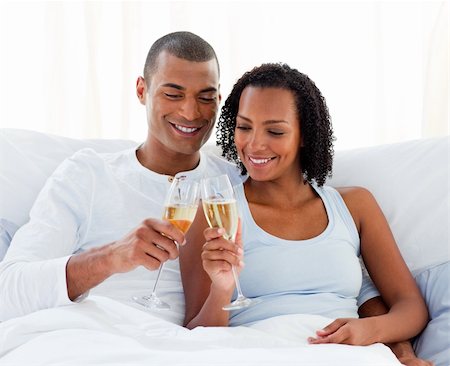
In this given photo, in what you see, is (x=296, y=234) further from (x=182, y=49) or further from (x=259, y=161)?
(x=182, y=49)

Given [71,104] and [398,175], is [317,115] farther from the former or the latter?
[71,104]

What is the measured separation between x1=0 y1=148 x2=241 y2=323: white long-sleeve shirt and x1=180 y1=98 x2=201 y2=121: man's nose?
163 millimetres

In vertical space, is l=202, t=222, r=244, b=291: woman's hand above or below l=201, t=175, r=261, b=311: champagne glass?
below

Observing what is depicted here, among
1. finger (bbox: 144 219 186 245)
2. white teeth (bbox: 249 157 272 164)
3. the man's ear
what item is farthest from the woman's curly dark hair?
finger (bbox: 144 219 186 245)

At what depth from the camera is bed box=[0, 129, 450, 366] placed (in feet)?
4.90

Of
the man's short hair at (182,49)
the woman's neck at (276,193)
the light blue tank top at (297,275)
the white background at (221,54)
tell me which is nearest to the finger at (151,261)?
the light blue tank top at (297,275)

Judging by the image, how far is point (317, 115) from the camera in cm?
213

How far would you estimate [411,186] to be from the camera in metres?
2.33

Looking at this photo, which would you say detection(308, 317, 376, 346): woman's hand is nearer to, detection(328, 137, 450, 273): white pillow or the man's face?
detection(328, 137, 450, 273): white pillow

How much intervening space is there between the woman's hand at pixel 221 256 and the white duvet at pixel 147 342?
12 centimetres

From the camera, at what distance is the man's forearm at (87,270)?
1.76 m

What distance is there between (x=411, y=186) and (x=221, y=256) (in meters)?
0.87

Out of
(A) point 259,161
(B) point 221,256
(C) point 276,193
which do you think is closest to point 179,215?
(B) point 221,256

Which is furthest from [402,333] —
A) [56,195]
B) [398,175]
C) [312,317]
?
[56,195]
